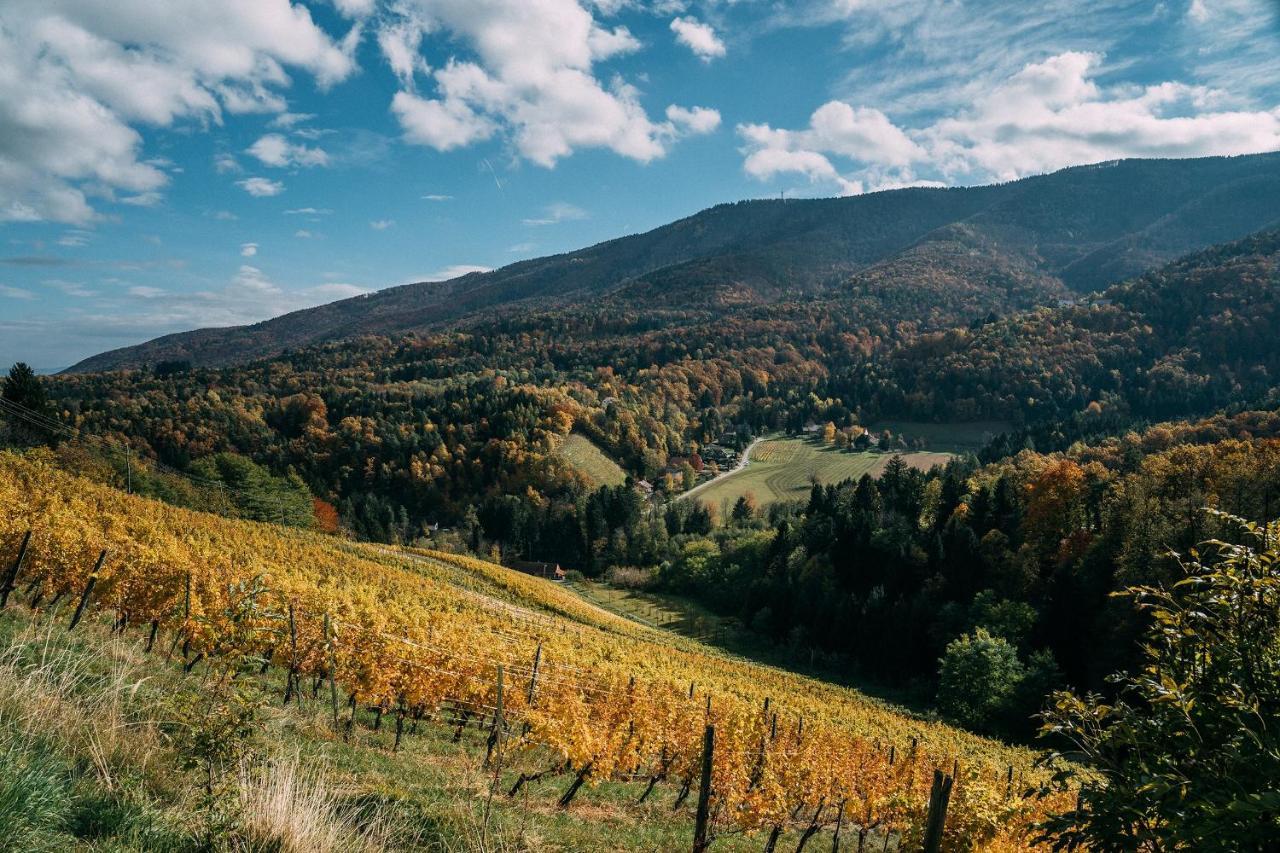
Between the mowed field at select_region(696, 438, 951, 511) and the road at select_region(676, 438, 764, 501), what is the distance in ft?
3.38

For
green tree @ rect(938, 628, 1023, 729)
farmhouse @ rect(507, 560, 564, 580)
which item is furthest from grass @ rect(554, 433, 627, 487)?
green tree @ rect(938, 628, 1023, 729)

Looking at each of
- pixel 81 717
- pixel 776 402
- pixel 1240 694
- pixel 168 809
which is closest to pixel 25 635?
pixel 81 717

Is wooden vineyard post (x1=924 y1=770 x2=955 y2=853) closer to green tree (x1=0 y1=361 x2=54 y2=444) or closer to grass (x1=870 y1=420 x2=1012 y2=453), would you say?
green tree (x1=0 y1=361 x2=54 y2=444)

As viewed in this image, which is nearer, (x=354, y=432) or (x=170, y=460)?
(x=170, y=460)

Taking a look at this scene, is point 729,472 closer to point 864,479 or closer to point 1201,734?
point 864,479

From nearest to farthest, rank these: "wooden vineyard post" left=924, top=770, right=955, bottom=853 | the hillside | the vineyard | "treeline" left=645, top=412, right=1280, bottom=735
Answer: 1. "wooden vineyard post" left=924, top=770, right=955, bottom=853
2. the vineyard
3. "treeline" left=645, top=412, right=1280, bottom=735
4. the hillside

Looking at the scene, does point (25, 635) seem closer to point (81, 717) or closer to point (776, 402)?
point (81, 717)

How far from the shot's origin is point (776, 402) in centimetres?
17975

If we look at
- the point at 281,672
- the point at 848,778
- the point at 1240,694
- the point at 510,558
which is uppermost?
the point at 1240,694

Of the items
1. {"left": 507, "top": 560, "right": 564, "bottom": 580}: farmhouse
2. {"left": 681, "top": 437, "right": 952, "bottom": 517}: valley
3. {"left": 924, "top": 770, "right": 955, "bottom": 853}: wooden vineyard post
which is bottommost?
{"left": 507, "top": 560, "right": 564, "bottom": 580}: farmhouse

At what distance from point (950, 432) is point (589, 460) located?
93.7 m

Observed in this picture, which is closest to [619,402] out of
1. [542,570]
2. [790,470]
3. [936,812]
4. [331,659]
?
[790,470]

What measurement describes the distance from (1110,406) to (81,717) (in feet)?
616

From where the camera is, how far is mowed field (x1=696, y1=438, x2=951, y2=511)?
4695 inches
